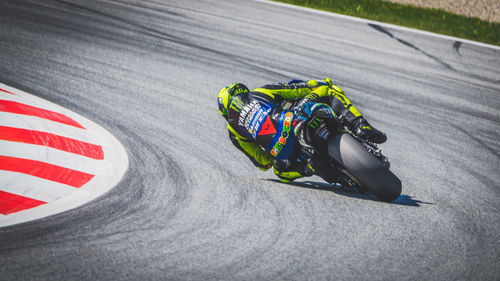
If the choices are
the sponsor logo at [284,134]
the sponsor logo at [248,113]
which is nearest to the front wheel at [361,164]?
the sponsor logo at [284,134]

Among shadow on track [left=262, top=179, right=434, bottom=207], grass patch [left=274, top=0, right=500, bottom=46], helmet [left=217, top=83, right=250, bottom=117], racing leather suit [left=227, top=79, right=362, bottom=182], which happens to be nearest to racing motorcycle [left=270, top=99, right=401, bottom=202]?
racing leather suit [left=227, top=79, right=362, bottom=182]

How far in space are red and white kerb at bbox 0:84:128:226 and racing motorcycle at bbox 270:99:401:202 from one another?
1.78m

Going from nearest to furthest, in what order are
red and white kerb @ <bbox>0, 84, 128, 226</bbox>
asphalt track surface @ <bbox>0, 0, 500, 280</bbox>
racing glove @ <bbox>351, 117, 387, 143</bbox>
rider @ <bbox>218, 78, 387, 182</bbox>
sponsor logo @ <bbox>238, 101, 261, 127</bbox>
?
1. asphalt track surface @ <bbox>0, 0, 500, 280</bbox>
2. red and white kerb @ <bbox>0, 84, 128, 226</bbox>
3. racing glove @ <bbox>351, 117, 387, 143</bbox>
4. rider @ <bbox>218, 78, 387, 182</bbox>
5. sponsor logo @ <bbox>238, 101, 261, 127</bbox>

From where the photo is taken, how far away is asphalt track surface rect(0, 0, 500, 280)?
11.7 feet

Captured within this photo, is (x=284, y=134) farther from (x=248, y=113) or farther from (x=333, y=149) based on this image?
(x=333, y=149)

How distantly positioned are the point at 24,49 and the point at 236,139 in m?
5.23

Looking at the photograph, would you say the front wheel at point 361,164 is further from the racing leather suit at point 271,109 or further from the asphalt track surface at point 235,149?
the racing leather suit at point 271,109

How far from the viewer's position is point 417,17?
14.5 metres

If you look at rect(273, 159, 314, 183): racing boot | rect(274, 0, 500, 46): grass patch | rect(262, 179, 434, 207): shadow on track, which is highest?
rect(274, 0, 500, 46): grass patch

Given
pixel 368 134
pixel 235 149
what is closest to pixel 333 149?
pixel 368 134

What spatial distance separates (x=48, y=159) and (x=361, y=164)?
10.0 ft

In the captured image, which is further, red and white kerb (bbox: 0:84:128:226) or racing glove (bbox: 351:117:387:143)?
racing glove (bbox: 351:117:387:143)

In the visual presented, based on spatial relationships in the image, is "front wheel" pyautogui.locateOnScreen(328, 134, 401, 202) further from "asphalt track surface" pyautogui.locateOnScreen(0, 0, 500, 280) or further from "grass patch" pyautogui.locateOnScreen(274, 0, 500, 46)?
"grass patch" pyautogui.locateOnScreen(274, 0, 500, 46)

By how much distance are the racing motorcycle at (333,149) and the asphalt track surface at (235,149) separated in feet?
0.94
